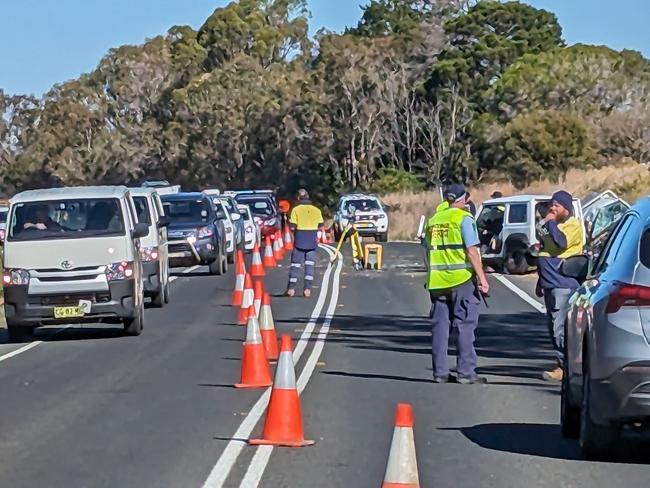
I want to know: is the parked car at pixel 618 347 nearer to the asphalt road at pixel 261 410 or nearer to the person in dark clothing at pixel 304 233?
the asphalt road at pixel 261 410

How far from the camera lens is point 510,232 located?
33.1m

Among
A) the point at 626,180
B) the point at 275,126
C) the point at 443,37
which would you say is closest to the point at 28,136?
the point at 275,126

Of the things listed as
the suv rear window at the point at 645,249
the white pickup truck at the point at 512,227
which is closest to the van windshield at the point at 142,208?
the white pickup truck at the point at 512,227

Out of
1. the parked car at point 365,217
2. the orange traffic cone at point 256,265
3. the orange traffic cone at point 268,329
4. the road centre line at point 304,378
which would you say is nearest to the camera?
the road centre line at point 304,378

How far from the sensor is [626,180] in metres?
50.7

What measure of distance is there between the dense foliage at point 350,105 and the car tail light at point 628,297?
5320 centimetres

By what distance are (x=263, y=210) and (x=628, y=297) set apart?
3952cm

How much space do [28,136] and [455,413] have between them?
9544 centimetres

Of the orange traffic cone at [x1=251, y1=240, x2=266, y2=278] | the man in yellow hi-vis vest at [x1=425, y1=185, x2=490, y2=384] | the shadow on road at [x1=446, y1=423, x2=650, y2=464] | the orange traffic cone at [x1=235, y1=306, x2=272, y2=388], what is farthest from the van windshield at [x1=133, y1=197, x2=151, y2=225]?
the shadow on road at [x1=446, y1=423, x2=650, y2=464]

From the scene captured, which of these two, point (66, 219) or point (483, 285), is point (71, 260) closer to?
point (66, 219)

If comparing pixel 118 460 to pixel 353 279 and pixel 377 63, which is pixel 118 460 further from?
pixel 377 63

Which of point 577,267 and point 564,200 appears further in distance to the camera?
point 564,200

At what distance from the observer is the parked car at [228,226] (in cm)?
3539

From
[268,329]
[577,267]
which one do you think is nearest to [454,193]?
[577,267]
